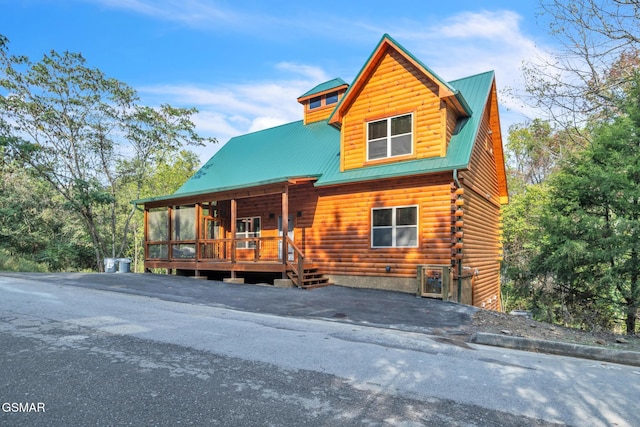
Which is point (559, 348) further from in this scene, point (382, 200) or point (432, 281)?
point (382, 200)

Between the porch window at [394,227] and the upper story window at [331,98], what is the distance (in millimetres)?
7406

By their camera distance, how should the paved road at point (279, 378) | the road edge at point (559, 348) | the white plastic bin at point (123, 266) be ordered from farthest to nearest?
the white plastic bin at point (123, 266) → the road edge at point (559, 348) → the paved road at point (279, 378)

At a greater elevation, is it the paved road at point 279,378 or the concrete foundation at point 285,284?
the paved road at point 279,378

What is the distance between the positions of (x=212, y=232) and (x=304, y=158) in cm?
580

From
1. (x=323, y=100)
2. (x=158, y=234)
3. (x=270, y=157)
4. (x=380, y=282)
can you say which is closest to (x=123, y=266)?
(x=158, y=234)

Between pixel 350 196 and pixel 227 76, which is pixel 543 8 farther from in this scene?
pixel 227 76

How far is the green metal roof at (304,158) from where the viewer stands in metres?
11.6

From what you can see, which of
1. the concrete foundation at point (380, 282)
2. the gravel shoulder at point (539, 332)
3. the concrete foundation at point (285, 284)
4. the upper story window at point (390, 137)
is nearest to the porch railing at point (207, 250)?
the concrete foundation at point (285, 284)

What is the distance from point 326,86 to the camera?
17625mm

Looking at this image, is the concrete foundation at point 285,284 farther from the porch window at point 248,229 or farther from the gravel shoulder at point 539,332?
the gravel shoulder at point 539,332

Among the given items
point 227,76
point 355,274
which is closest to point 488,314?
point 355,274

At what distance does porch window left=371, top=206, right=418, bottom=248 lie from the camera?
1174 centimetres

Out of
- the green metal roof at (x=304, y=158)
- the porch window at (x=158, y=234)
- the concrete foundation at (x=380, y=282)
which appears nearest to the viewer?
the concrete foundation at (x=380, y=282)

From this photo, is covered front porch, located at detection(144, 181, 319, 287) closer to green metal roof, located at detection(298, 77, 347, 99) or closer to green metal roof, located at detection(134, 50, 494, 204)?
green metal roof, located at detection(134, 50, 494, 204)
